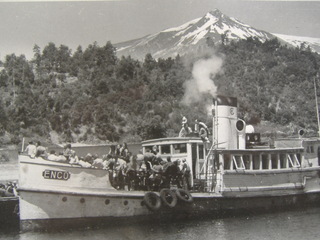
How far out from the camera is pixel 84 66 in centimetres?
5512

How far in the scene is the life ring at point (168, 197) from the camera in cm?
1172

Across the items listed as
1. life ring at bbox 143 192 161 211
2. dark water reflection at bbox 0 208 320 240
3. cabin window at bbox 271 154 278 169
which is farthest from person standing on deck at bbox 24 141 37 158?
cabin window at bbox 271 154 278 169

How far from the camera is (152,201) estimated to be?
1172 centimetres

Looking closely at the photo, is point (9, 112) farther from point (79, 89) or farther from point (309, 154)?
point (309, 154)

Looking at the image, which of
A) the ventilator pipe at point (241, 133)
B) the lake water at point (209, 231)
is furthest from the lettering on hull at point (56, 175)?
the ventilator pipe at point (241, 133)

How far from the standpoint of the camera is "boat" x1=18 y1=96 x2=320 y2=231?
11.0 meters

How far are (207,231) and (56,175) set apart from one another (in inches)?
155

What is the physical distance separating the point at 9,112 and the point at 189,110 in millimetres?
15770

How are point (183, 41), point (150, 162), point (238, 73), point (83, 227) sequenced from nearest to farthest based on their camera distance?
1. point (83, 227)
2. point (150, 162)
3. point (238, 73)
4. point (183, 41)

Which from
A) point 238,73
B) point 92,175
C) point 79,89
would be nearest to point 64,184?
point 92,175

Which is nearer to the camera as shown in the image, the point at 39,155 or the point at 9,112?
the point at 39,155

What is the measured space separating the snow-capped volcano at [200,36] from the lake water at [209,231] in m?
49.1

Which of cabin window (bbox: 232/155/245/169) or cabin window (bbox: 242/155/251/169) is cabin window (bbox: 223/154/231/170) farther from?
cabin window (bbox: 242/155/251/169)

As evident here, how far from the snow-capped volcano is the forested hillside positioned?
190 inches
